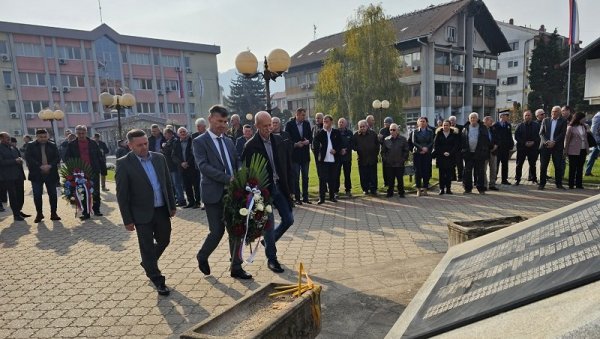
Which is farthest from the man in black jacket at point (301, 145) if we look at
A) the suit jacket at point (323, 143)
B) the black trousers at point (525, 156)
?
the black trousers at point (525, 156)

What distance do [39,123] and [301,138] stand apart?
43022 mm

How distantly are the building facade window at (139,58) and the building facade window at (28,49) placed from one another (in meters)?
9.44

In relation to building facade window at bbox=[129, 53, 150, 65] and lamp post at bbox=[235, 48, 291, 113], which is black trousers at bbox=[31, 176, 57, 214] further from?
building facade window at bbox=[129, 53, 150, 65]

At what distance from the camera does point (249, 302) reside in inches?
121

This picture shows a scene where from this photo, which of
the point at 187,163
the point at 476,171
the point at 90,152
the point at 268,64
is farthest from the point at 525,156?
the point at 90,152

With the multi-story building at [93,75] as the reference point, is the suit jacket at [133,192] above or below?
below

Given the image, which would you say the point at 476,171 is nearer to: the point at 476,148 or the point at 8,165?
the point at 476,148

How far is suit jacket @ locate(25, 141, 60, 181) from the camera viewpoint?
839 centimetres

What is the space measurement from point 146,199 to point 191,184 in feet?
17.9

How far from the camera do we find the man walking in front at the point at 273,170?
16.0 feet

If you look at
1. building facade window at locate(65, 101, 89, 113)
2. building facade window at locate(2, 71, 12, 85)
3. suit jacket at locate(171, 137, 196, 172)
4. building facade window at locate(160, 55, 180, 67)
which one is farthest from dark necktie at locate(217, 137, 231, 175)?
building facade window at locate(160, 55, 180, 67)

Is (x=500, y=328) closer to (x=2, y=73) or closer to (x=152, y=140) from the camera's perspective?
(x=152, y=140)

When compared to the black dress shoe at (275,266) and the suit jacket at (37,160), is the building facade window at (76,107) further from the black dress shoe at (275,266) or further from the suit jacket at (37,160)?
the black dress shoe at (275,266)

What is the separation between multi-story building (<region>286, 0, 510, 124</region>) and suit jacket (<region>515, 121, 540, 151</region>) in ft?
87.8
